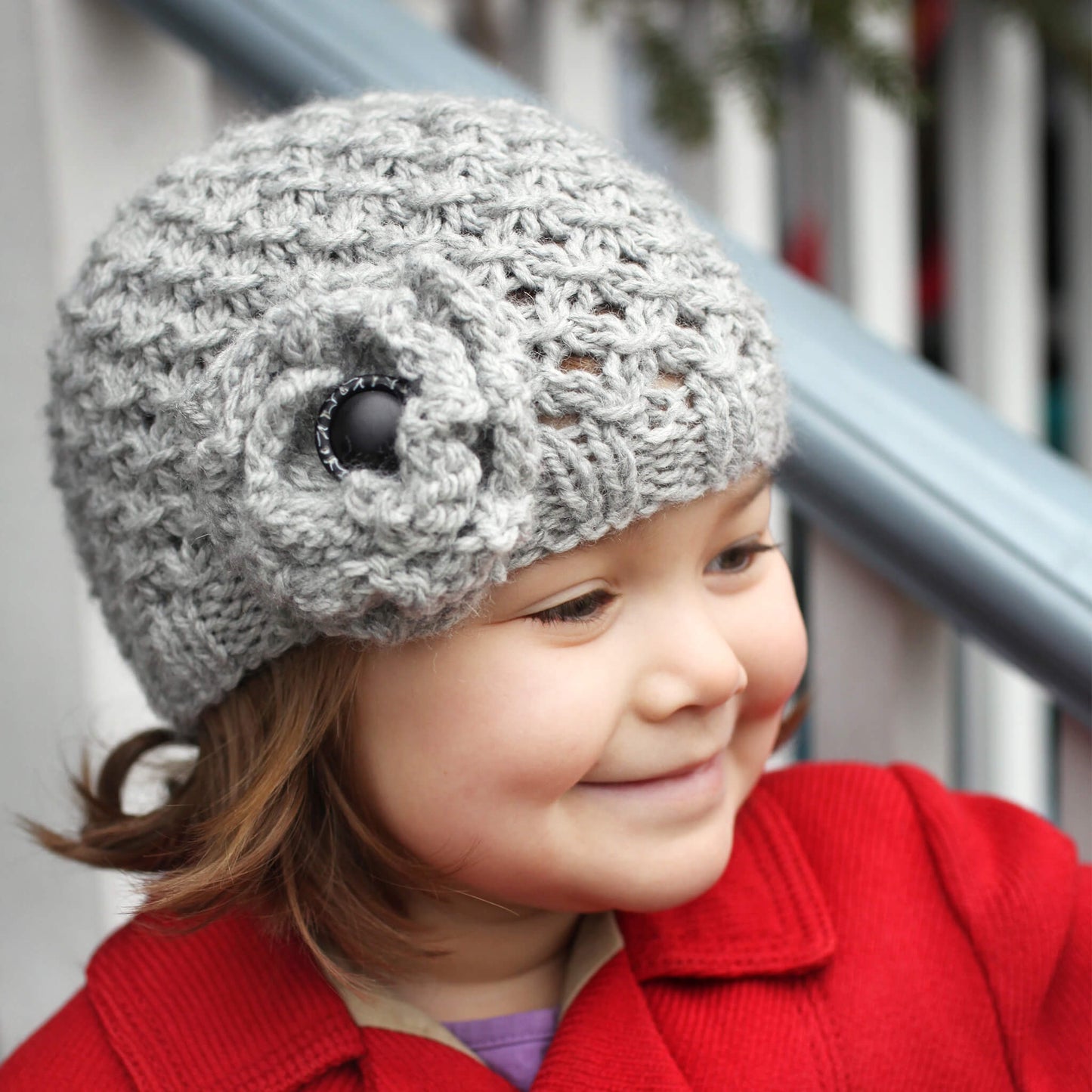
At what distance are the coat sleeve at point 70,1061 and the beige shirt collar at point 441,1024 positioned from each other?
0.59 feet

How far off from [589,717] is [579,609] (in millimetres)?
78

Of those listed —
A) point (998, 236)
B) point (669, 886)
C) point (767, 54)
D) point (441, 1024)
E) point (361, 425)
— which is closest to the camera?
point (361, 425)

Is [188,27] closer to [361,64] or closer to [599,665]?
[361,64]

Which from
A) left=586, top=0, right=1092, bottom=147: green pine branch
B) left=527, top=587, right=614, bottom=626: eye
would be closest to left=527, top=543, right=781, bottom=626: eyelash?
left=527, top=587, right=614, bottom=626: eye

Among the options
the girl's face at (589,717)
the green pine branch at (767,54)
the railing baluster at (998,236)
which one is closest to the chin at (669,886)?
the girl's face at (589,717)

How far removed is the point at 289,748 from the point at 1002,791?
4.27 ft

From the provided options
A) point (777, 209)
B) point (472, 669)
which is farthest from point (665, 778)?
point (777, 209)

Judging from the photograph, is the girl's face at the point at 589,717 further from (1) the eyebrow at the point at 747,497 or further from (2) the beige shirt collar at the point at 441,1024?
(2) the beige shirt collar at the point at 441,1024

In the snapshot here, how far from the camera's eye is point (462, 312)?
0.76m

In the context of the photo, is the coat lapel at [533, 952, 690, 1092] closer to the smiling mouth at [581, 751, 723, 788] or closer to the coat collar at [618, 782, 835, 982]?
the coat collar at [618, 782, 835, 982]

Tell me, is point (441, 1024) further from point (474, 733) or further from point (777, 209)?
point (777, 209)

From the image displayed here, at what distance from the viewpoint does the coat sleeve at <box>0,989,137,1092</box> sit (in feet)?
2.91

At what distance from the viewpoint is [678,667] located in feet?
2.73

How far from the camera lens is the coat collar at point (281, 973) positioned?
2.93 ft
